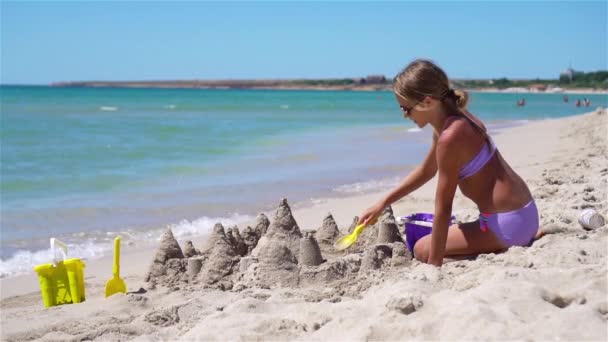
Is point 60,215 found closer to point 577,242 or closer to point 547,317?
point 577,242

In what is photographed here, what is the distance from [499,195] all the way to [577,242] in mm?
441

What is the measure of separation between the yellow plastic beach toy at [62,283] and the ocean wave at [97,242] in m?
1.28

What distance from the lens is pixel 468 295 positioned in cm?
259

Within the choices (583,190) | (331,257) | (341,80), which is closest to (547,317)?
(331,257)

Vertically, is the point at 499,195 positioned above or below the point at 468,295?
above

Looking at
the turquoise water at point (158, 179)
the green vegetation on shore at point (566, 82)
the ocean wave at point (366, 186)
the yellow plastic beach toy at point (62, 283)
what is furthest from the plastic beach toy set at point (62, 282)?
the green vegetation on shore at point (566, 82)

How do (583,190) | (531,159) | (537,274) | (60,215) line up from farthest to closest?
1. (531,159)
2. (60,215)
3. (583,190)
4. (537,274)

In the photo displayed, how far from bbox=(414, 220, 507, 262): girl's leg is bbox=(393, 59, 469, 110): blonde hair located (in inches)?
25.7

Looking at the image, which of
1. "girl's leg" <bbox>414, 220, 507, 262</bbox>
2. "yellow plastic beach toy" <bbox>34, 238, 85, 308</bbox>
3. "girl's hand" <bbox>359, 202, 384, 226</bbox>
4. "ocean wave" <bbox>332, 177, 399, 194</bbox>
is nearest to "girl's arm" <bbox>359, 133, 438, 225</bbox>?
"girl's hand" <bbox>359, 202, 384, 226</bbox>

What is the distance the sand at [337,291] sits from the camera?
7.96 ft

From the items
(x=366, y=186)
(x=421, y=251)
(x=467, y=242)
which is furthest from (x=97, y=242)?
(x=366, y=186)

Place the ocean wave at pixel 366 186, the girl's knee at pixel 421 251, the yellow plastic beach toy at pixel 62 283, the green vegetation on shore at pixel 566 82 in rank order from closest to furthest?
the girl's knee at pixel 421 251 → the yellow plastic beach toy at pixel 62 283 → the ocean wave at pixel 366 186 → the green vegetation on shore at pixel 566 82

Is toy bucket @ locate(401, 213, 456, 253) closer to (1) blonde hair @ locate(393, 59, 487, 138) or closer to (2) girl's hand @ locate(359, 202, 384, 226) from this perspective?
(2) girl's hand @ locate(359, 202, 384, 226)

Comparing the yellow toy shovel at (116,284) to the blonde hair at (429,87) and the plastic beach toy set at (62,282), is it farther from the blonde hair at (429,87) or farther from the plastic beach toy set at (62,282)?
the blonde hair at (429,87)
